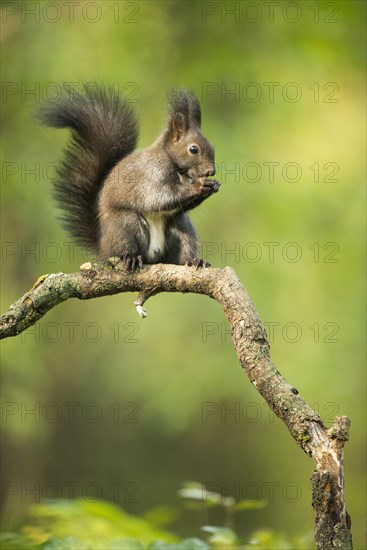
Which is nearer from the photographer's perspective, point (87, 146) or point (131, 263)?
point (131, 263)

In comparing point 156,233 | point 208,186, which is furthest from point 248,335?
point 156,233

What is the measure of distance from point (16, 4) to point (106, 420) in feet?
14.2

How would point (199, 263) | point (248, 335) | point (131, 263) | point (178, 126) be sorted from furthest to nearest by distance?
1. point (178, 126)
2. point (199, 263)
3. point (131, 263)
4. point (248, 335)

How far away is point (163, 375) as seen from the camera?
757 centimetres

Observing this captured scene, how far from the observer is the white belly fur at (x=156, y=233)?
413cm

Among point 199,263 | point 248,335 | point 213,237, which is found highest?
point 213,237

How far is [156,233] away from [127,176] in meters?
0.33

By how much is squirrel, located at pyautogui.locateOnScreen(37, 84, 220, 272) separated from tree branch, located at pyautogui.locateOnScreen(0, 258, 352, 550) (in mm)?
800

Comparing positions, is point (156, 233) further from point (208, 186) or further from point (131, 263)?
point (131, 263)

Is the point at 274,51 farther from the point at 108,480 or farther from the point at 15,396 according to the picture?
the point at 108,480

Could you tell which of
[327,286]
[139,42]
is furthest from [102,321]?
[139,42]

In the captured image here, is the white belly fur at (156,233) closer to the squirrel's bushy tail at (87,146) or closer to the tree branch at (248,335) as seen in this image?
→ the squirrel's bushy tail at (87,146)

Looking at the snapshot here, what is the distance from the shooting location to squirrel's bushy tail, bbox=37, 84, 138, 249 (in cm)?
404

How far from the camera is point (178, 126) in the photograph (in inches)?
169
